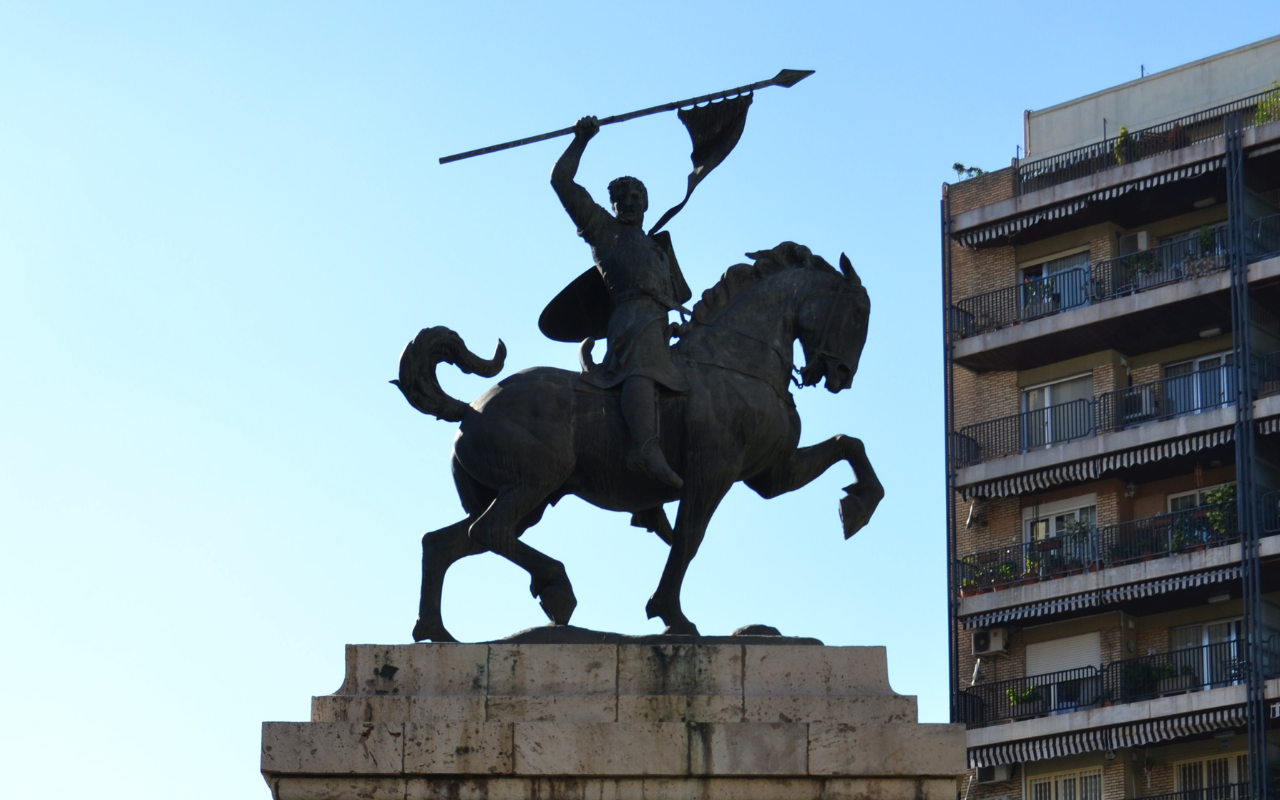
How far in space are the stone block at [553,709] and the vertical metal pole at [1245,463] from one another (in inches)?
1191

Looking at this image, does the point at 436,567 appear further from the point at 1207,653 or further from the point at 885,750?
the point at 1207,653

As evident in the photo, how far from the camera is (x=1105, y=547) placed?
164 feet

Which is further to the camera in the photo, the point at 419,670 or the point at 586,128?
the point at 586,128

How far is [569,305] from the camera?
20.4 metres

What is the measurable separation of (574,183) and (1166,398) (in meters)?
32.5

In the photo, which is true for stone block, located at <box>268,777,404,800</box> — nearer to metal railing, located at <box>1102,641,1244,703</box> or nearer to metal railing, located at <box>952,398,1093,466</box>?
metal railing, located at <box>1102,641,1244,703</box>

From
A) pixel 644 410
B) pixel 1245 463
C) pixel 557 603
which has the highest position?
pixel 1245 463

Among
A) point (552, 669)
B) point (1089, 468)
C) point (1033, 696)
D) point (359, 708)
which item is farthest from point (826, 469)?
point (1089, 468)

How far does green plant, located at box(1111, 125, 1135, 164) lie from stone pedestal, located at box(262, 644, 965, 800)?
35740mm

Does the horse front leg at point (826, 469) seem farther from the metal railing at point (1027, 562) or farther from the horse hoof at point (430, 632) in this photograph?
the metal railing at point (1027, 562)

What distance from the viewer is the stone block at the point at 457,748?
1762 cm

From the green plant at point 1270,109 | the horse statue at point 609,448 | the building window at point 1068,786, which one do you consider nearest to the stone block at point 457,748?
the horse statue at point 609,448

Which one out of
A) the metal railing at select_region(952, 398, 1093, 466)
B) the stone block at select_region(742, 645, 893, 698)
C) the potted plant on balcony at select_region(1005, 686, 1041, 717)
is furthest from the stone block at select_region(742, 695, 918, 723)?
the metal railing at select_region(952, 398, 1093, 466)

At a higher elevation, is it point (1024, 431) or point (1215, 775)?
point (1024, 431)
